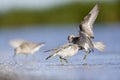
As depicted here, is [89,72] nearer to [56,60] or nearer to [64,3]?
[56,60]

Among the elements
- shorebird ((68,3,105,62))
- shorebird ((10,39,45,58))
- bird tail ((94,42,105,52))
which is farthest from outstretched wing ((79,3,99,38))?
shorebird ((10,39,45,58))

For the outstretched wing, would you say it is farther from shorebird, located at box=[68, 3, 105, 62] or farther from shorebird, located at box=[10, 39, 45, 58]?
shorebird, located at box=[10, 39, 45, 58]

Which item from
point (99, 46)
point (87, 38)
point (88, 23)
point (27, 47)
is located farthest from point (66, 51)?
point (27, 47)

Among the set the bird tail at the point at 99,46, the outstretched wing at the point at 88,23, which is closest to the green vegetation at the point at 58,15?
the outstretched wing at the point at 88,23

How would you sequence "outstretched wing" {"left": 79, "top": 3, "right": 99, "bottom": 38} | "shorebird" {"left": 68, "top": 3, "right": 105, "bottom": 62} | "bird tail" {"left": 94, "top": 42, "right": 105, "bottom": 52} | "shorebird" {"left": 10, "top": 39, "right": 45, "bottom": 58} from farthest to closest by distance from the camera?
"shorebird" {"left": 10, "top": 39, "right": 45, "bottom": 58}, "outstretched wing" {"left": 79, "top": 3, "right": 99, "bottom": 38}, "bird tail" {"left": 94, "top": 42, "right": 105, "bottom": 52}, "shorebird" {"left": 68, "top": 3, "right": 105, "bottom": 62}

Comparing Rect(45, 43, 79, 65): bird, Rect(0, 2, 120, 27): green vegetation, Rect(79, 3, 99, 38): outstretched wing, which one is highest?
Rect(0, 2, 120, 27): green vegetation

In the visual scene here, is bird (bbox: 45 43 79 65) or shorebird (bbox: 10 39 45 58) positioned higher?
shorebird (bbox: 10 39 45 58)

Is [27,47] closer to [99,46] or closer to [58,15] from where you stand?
[99,46]
